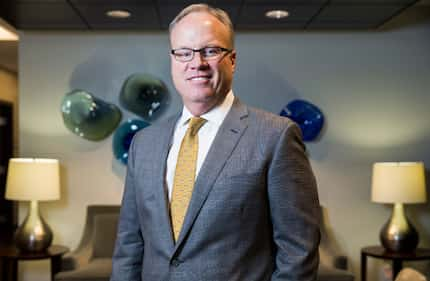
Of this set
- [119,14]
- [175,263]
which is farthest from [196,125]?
[119,14]

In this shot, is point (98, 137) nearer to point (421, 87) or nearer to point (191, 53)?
point (421, 87)

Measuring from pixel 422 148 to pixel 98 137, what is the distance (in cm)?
265

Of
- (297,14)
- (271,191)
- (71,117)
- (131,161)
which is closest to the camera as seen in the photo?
(271,191)

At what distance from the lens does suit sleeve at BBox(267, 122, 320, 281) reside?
46.9 inches

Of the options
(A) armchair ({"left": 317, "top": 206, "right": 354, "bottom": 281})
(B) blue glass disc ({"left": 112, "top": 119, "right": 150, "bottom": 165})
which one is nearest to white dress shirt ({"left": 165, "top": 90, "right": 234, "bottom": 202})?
(A) armchair ({"left": 317, "top": 206, "right": 354, "bottom": 281})

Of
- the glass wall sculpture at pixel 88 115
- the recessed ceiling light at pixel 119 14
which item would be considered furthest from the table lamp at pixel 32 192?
the recessed ceiling light at pixel 119 14

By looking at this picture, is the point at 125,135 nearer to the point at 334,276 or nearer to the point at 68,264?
the point at 68,264

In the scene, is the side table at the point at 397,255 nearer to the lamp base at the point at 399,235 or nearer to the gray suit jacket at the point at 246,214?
the lamp base at the point at 399,235

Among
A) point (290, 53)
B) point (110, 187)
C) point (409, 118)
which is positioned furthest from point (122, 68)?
point (409, 118)

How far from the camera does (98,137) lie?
160 inches

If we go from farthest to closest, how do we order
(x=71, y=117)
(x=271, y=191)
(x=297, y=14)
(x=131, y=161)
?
(x=71, y=117) < (x=297, y=14) < (x=131, y=161) < (x=271, y=191)

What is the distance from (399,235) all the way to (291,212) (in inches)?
107

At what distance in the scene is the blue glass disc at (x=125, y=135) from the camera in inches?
158

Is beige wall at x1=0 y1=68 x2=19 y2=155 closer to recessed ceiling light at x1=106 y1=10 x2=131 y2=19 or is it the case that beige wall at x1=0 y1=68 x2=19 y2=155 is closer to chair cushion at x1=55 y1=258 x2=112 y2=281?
recessed ceiling light at x1=106 y1=10 x2=131 y2=19
